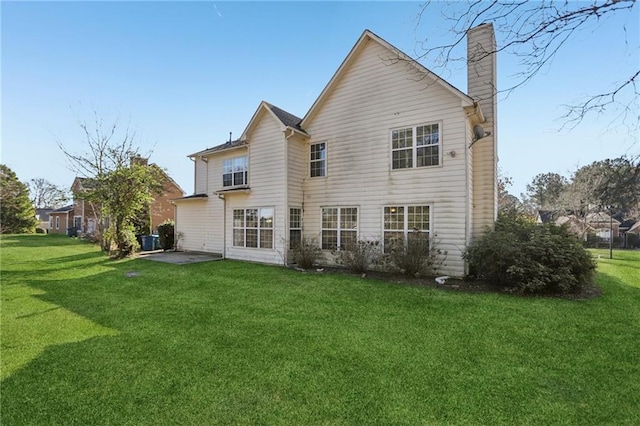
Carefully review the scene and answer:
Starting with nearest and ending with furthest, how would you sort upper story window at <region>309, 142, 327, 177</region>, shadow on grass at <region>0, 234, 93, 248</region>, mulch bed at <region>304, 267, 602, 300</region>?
mulch bed at <region>304, 267, 602, 300</region>
upper story window at <region>309, 142, 327, 177</region>
shadow on grass at <region>0, 234, 93, 248</region>

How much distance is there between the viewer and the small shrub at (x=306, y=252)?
11.9m

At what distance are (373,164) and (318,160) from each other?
8.89ft

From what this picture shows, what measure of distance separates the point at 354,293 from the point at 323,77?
9.81 m

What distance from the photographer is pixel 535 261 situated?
800 centimetres

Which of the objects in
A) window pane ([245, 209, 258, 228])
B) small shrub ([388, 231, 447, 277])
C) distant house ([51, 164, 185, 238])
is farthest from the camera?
distant house ([51, 164, 185, 238])

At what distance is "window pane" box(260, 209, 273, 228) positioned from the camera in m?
13.1

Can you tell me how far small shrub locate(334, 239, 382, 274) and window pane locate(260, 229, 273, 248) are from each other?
3.49m

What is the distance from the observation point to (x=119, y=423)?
2.90 metres

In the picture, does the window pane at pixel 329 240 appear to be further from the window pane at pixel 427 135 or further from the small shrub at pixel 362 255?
the window pane at pixel 427 135

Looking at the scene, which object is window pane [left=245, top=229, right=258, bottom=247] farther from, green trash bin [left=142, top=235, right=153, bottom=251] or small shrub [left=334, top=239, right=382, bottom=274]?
green trash bin [left=142, top=235, right=153, bottom=251]

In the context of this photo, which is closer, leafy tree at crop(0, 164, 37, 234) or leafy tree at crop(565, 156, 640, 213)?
leafy tree at crop(565, 156, 640, 213)

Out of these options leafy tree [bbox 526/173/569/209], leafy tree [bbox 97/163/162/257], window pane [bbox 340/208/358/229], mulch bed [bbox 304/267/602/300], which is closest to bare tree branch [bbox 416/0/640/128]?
mulch bed [bbox 304/267/602/300]

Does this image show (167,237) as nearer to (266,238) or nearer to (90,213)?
(266,238)

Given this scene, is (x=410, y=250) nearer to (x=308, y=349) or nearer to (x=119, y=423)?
(x=308, y=349)
